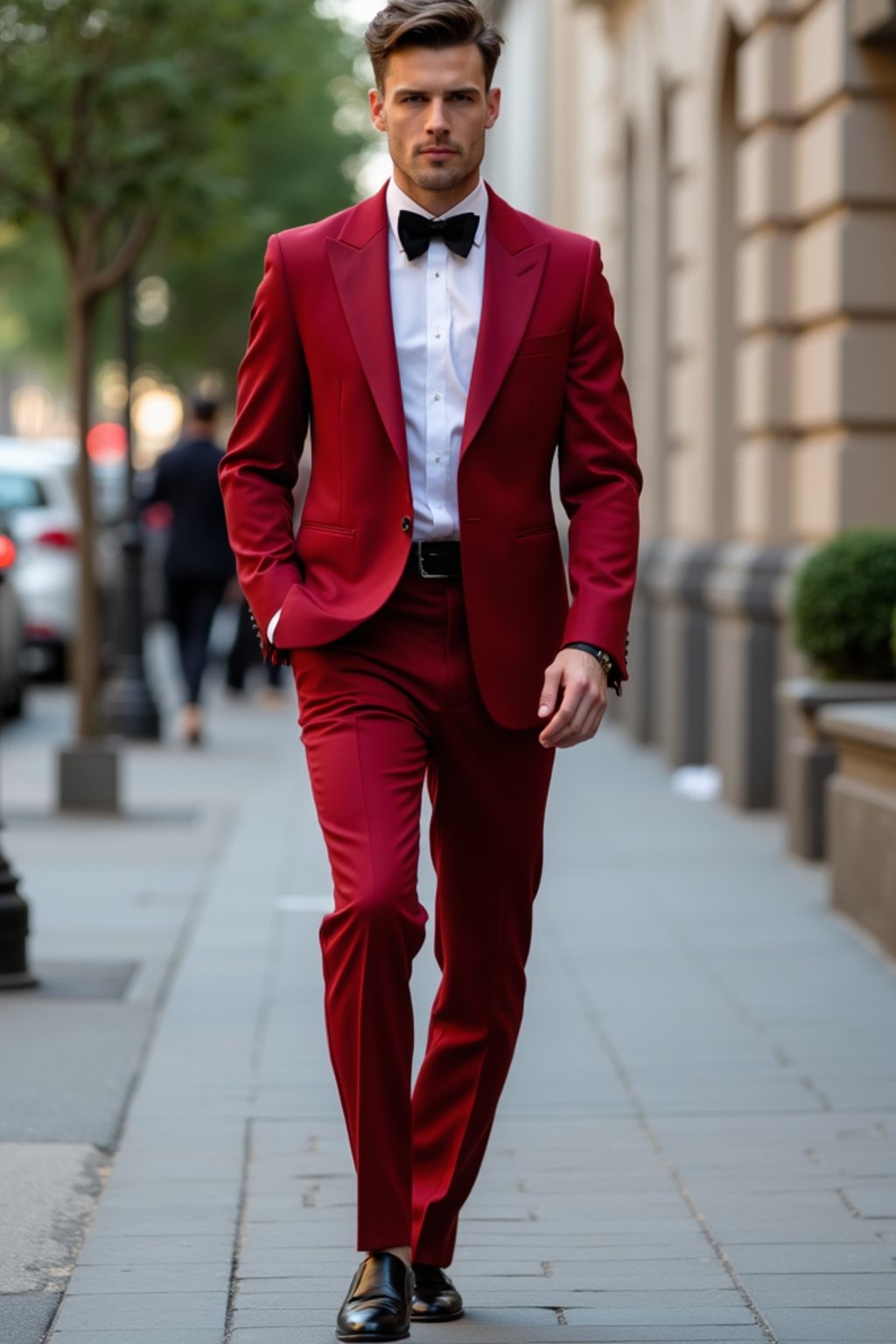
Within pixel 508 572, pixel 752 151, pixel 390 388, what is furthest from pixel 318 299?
pixel 752 151

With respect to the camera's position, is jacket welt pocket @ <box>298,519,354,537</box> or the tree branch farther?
the tree branch

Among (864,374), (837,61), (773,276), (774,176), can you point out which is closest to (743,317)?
(773,276)

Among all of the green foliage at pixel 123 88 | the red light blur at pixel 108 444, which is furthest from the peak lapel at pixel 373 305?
the red light blur at pixel 108 444

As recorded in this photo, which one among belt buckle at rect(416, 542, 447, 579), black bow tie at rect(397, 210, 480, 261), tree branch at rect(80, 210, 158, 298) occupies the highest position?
tree branch at rect(80, 210, 158, 298)

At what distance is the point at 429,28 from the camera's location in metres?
3.88

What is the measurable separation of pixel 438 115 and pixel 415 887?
47.5 inches

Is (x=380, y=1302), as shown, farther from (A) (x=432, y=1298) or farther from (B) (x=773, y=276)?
(B) (x=773, y=276)

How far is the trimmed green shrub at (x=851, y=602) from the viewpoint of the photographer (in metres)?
9.08

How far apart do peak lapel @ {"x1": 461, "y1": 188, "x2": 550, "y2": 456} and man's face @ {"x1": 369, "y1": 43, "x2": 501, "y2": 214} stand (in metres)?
0.11

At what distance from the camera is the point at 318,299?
3996 millimetres

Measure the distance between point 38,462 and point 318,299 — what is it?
15781 millimetres

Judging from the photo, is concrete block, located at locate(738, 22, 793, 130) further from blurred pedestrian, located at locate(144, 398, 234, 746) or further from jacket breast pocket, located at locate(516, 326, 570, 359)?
jacket breast pocket, located at locate(516, 326, 570, 359)

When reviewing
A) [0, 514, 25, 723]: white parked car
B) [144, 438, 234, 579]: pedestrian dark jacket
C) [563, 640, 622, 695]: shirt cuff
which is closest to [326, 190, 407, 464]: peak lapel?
[563, 640, 622, 695]: shirt cuff

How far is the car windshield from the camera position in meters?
19.1
